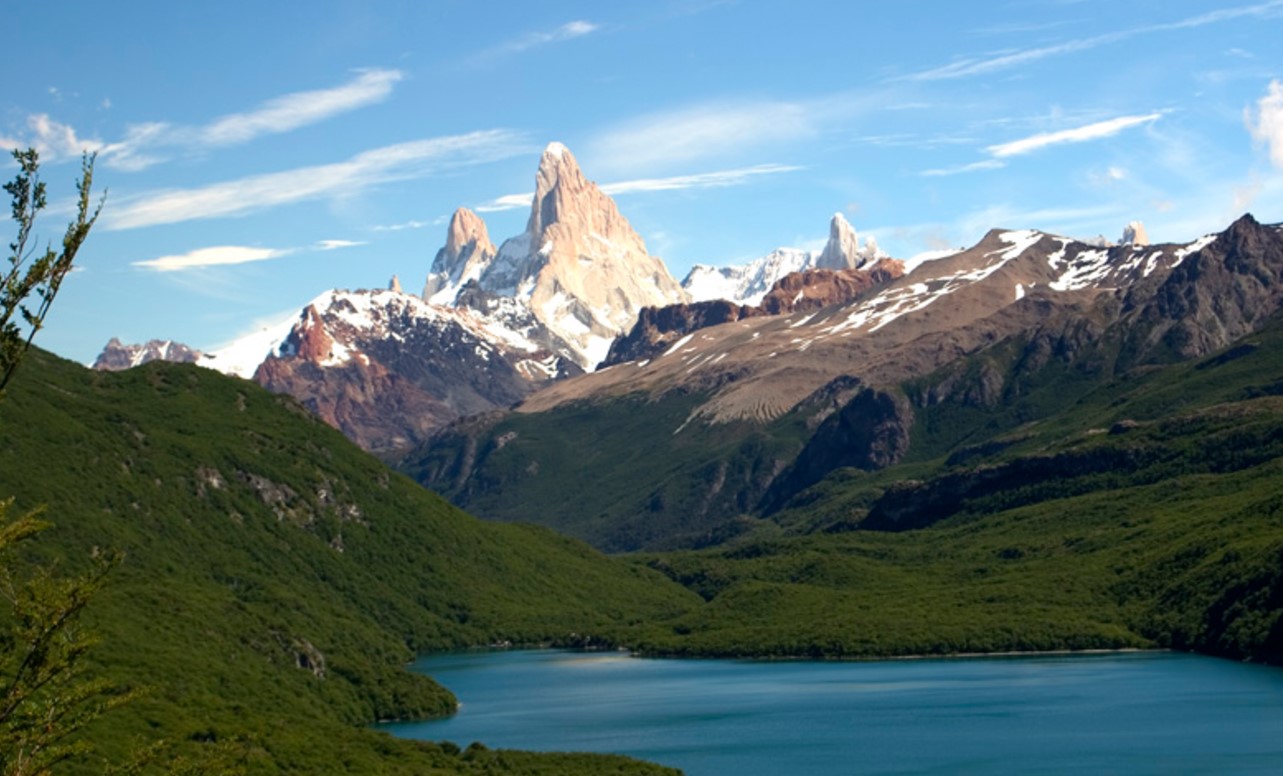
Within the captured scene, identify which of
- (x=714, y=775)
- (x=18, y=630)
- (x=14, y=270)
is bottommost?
(x=714, y=775)

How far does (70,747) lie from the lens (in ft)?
166

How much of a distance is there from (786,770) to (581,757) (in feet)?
69.9

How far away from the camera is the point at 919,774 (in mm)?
181500

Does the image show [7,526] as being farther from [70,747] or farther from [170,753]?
[170,753]

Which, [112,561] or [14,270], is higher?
[14,270]

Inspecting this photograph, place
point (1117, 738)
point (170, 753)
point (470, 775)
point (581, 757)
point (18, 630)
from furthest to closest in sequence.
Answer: point (1117, 738) → point (581, 757) → point (470, 775) → point (170, 753) → point (18, 630)

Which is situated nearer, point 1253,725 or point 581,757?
point 581,757

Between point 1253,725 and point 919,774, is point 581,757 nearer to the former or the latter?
point 919,774

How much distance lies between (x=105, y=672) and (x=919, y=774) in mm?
81439

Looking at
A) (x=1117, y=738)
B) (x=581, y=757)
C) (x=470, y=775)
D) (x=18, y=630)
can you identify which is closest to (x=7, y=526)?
(x=18, y=630)

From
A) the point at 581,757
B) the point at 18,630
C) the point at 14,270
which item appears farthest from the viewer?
the point at 581,757

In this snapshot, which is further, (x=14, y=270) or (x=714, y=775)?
(x=714, y=775)

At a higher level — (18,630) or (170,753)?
(18,630)

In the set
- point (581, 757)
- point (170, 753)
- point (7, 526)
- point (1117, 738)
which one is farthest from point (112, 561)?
point (1117, 738)
